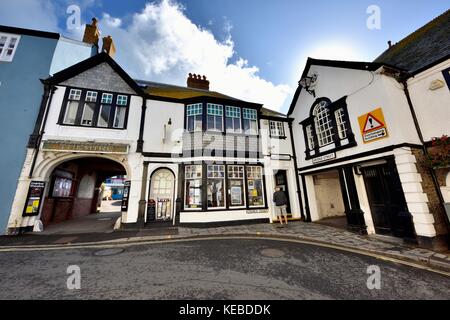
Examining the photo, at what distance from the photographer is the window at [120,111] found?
10.9 metres

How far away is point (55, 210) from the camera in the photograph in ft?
38.7

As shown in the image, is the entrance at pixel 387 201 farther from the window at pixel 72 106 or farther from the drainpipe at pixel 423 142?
the window at pixel 72 106

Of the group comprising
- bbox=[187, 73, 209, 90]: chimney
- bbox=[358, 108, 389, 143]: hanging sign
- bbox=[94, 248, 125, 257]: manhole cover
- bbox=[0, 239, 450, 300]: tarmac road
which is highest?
bbox=[187, 73, 209, 90]: chimney

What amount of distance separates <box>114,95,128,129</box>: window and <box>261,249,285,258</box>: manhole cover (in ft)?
34.2

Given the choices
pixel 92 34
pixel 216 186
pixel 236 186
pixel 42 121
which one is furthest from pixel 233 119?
pixel 92 34

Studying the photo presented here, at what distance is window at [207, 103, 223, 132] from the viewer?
11.6 m

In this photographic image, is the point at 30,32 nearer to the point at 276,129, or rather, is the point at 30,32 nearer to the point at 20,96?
the point at 20,96

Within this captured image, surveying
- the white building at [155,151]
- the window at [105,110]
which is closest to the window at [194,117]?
the white building at [155,151]

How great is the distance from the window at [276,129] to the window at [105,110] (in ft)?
35.8

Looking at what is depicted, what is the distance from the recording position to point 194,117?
11719mm

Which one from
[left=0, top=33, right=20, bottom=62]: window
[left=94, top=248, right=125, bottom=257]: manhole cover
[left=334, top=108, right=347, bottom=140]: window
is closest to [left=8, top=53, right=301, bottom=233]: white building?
[left=0, top=33, right=20, bottom=62]: window

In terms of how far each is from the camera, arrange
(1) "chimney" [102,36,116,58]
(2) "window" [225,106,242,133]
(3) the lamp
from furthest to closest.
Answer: (1) "chimney" [102,36,116,58], (2) "window" [225,106,242,133], (3) the lamp

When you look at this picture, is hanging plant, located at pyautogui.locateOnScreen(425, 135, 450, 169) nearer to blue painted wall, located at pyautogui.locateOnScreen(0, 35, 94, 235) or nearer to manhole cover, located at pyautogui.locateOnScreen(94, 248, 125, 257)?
manhole cover, located at pyautogui.locateOnScreen(94, 248, 125, 257)

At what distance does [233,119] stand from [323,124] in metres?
5.65
